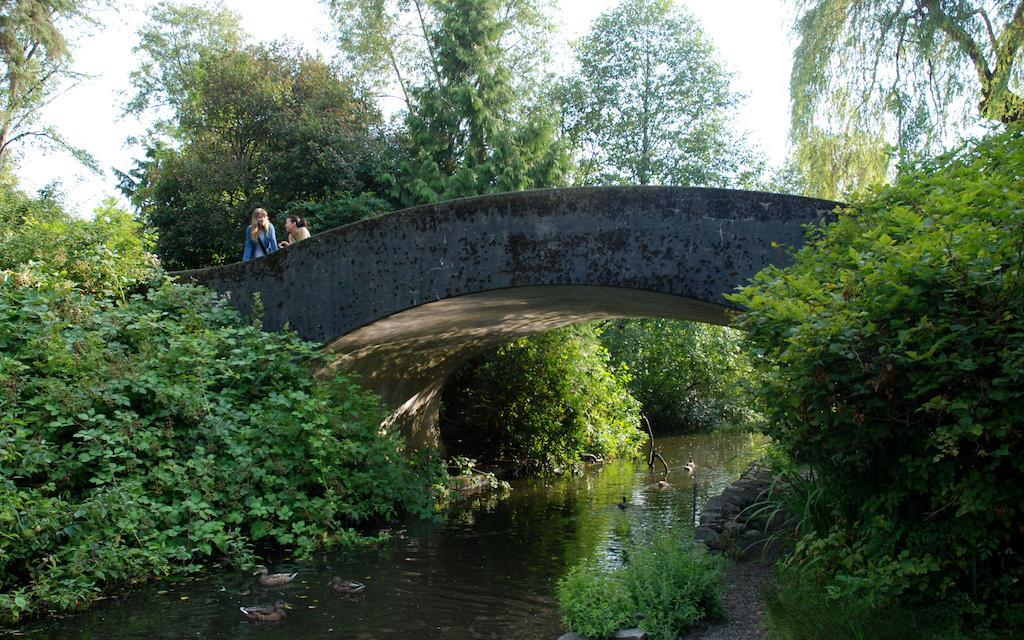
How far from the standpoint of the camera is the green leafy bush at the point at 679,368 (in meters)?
21.8

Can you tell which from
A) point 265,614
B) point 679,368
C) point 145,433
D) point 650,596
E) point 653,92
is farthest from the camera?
point 653,92

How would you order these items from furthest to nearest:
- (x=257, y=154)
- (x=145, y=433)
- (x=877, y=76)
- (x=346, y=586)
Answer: (x=257, y=154)
(x=877, y=76)
(x=145, y=433)
(x=346, y=586)

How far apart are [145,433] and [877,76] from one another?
1038cm

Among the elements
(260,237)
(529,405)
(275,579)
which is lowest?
(275,579)

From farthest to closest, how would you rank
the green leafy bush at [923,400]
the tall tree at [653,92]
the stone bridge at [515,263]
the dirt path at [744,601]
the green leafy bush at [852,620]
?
the tall tree at [653,92] → the stone bridge at [515,263] → the dirt path at [744,601] → the green leafy bush at [852,620] → the green leafy bush at [923,400]

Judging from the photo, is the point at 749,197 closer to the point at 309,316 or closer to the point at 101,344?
the point at 309,316

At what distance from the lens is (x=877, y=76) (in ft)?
40.4

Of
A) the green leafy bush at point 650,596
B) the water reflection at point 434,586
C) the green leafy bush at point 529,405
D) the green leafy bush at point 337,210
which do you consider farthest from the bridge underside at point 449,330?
the green leafy bush at point 337,210

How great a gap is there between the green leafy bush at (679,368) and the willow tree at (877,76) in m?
9.42

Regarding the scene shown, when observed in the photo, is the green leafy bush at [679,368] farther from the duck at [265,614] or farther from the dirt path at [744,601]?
the duck at [265,614]

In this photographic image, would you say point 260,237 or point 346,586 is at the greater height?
point 260,237

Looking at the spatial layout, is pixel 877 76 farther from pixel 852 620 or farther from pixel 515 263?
pixel 852 620

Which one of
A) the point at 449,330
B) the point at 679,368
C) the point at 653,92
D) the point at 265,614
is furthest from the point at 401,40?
the point at 265,614

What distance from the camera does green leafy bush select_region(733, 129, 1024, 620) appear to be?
3867 mm
